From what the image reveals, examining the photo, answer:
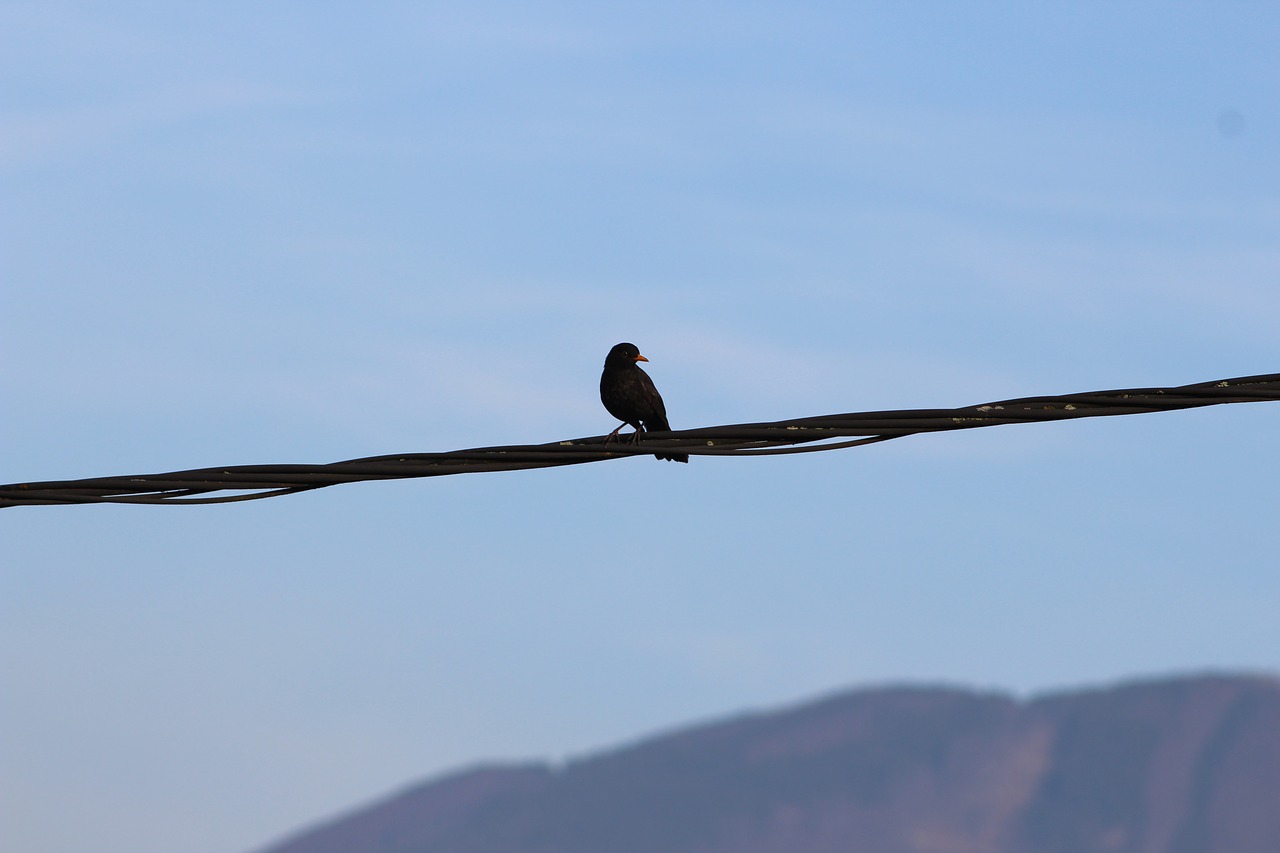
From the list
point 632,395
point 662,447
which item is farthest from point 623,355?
point 662,447

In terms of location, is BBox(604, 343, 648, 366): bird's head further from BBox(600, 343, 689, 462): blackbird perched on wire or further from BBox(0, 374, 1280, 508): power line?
BBox(0, 374, 1280, 508): power line

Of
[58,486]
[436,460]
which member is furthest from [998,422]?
[58,486]

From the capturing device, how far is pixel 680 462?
10.3m

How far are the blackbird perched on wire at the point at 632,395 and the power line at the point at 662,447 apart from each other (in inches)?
198

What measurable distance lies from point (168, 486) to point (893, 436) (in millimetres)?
3238

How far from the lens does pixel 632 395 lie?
1265 cm

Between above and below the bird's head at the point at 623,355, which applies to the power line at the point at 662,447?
below

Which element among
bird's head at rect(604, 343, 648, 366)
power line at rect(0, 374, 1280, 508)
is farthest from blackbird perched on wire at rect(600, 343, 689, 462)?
power line at rect(0, 374, 1280, 508)

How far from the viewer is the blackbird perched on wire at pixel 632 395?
12.6 m

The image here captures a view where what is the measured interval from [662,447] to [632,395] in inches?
211

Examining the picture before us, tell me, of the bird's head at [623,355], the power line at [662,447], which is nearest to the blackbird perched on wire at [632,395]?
the bird's head at [623,355]

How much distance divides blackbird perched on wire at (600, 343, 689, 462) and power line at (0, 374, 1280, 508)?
5022 mm

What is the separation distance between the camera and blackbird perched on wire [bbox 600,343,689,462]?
41.5 feet

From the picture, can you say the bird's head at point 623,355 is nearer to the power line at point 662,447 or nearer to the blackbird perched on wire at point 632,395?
the blackbird perched on wire at point 632,395
